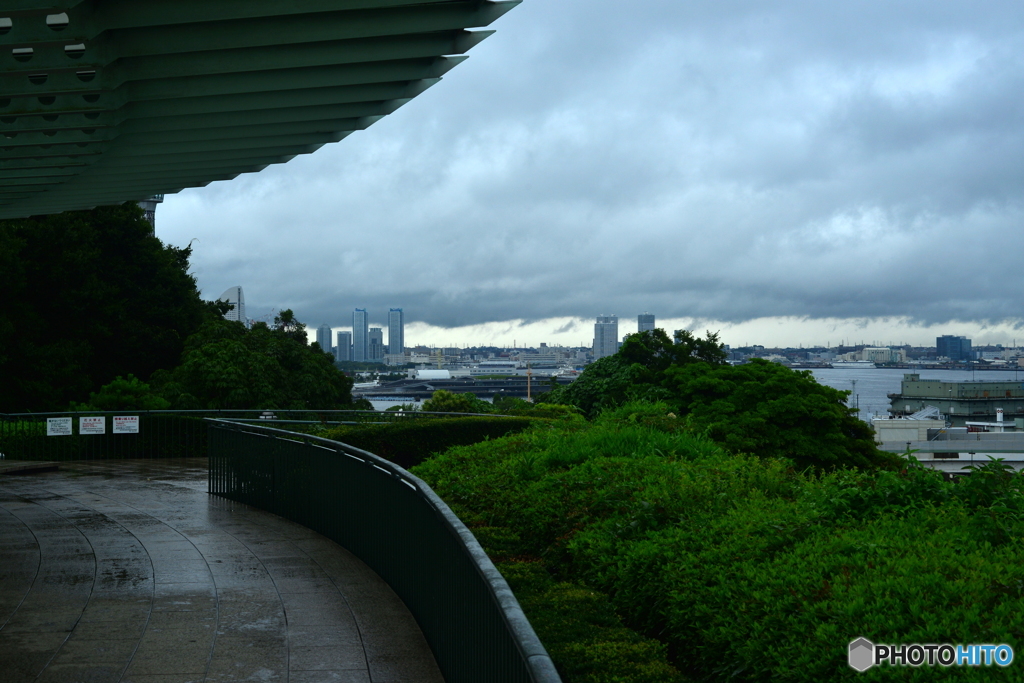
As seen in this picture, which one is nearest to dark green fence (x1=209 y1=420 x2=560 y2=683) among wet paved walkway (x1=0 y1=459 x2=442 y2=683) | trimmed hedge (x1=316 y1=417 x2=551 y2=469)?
wet paved walkway (x1=0 y1=459 x2=442 y2=683)

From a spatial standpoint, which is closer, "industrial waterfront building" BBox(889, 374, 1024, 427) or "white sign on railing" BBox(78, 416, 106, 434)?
"white sign on railing" BBox(78, 416, 106, 434)

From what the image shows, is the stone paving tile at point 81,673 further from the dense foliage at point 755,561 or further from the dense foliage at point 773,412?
the dense foliage at point 773,412

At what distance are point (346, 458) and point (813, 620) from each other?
5.55m

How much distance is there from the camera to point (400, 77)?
326 inches

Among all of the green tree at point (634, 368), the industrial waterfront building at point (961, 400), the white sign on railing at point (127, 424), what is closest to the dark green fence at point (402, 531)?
the white sign on railing at point (127, 424)

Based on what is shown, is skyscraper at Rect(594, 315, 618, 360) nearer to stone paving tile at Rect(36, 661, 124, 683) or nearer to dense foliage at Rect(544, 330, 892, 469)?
dense foliage at Rect(544, 330, 892, 469)

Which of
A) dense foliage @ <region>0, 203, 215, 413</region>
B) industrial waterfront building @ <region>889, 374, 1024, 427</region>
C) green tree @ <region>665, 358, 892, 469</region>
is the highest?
dense foliage @ <region>0, 203, 215, 413</region>

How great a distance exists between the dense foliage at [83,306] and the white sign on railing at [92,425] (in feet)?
52.9

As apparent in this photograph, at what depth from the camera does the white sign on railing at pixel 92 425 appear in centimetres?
1791

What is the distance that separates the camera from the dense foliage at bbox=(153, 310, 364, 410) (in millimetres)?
28609

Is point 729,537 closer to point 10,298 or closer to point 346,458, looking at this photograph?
Answer: point 346,458

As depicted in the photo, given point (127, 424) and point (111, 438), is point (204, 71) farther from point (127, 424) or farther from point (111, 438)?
point (111, 438)

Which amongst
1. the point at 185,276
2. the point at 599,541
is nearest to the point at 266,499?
the point at 599,541

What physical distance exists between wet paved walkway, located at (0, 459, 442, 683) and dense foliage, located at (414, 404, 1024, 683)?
4.08 ft
